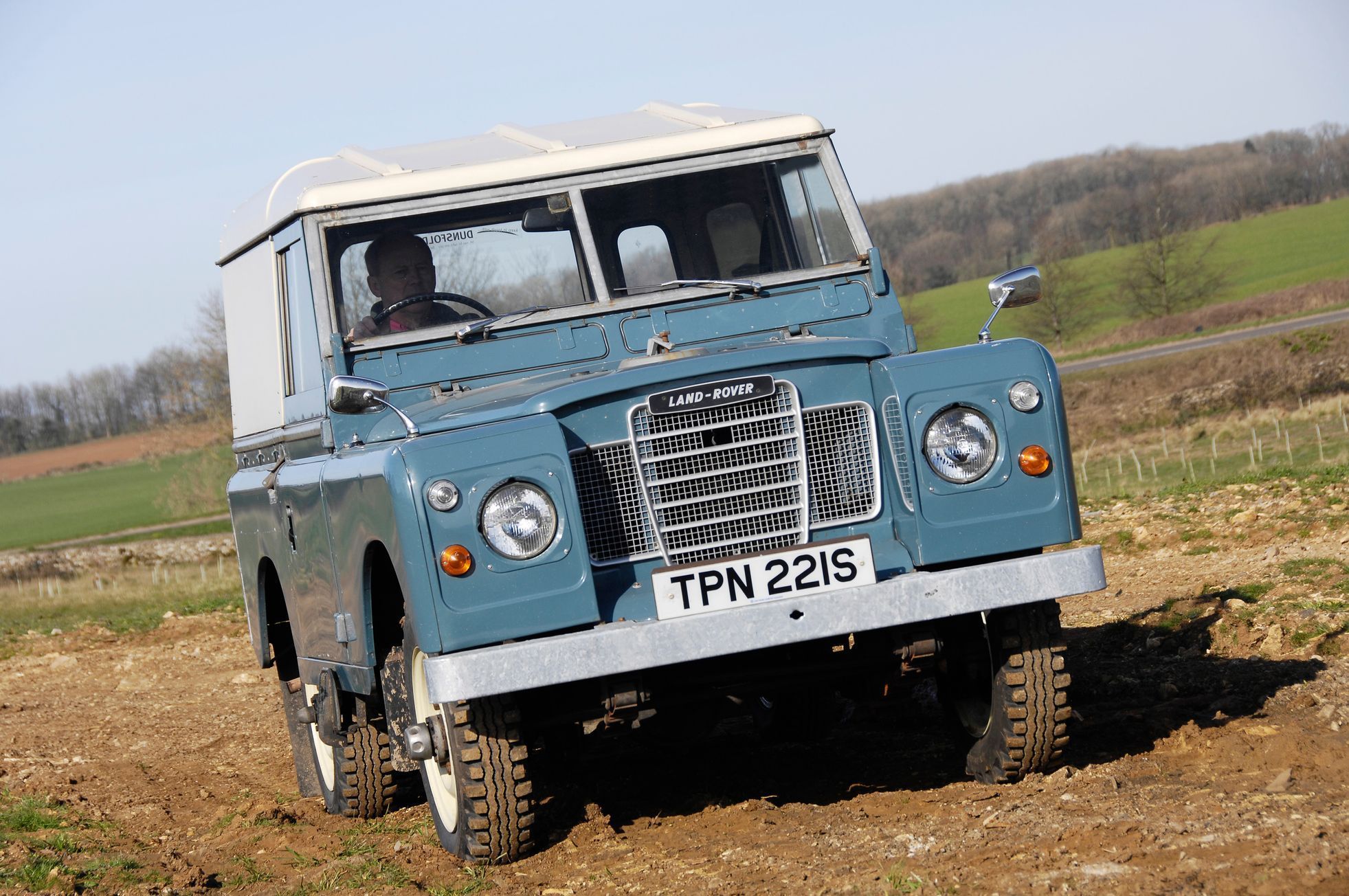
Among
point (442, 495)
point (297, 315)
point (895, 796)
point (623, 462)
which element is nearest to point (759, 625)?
point (623, 462)

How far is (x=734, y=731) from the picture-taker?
780cm

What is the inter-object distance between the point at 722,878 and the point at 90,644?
14335 millimetres

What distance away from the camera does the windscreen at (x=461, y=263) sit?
19.5 ft

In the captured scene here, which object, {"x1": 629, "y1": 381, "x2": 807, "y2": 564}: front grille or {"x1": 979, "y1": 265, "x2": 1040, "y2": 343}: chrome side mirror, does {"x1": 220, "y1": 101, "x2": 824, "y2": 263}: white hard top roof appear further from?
{"x1": 629, "y1": 381, "x2": 807, "y2": 564}: front grille

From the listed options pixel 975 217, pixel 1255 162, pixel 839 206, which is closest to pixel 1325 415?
pixel 839 206

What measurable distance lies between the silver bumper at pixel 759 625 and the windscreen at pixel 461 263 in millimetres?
1851

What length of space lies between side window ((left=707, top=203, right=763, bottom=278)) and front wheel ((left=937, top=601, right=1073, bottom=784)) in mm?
1827

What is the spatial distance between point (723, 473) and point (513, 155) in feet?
6.57

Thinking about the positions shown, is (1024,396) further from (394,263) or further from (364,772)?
(364,772)

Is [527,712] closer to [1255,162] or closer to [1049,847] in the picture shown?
[1049,847]

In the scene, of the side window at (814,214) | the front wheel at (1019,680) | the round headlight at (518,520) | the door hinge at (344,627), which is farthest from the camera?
the side window at (814,214)

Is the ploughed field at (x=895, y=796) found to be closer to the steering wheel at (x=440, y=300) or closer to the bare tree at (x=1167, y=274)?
the steering wheel at (x=440, y=300)

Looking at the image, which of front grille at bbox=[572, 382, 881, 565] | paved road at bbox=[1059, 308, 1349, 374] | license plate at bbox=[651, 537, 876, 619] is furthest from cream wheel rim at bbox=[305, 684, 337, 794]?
paved road at bbox=[1059, 308, 1349, 374]

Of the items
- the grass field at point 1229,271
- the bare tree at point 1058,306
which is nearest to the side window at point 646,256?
the grass field at point 1229,271
